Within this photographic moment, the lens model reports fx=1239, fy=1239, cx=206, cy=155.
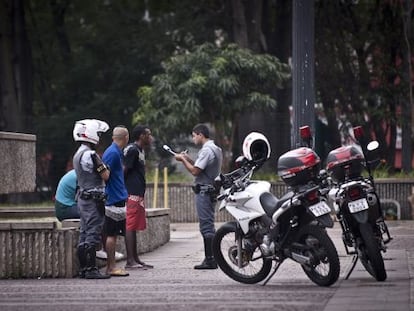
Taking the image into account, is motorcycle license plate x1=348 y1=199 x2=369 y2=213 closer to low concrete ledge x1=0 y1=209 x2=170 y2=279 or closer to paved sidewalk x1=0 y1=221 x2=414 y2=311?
paved sidewalk x1=0 y1=221 x2=414 y2=311

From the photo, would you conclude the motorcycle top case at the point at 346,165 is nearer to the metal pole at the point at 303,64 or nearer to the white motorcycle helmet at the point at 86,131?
the metal pole at the point at 303,64

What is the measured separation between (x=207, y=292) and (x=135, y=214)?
3173 mm

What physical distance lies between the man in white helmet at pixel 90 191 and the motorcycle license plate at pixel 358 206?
9.36 feet

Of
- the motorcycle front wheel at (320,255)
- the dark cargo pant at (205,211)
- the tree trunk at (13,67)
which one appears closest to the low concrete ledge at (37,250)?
the dark cargo pant at (205,211)

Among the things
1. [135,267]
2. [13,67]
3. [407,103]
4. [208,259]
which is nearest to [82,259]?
[135,267]

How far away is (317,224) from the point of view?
12.0 meters

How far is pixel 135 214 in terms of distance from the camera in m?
14.9

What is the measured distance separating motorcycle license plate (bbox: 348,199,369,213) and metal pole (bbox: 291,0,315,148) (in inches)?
103

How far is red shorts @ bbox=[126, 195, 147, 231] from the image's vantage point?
14.8m

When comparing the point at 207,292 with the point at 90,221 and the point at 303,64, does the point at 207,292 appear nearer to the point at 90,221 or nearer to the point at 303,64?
the point at 90,221

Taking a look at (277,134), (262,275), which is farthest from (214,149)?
(277,134)

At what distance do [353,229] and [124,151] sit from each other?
350cm

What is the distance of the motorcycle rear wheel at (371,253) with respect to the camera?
39.2 feet

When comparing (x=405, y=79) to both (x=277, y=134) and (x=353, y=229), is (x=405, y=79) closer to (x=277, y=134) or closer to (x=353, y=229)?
(x=277, y=134)
